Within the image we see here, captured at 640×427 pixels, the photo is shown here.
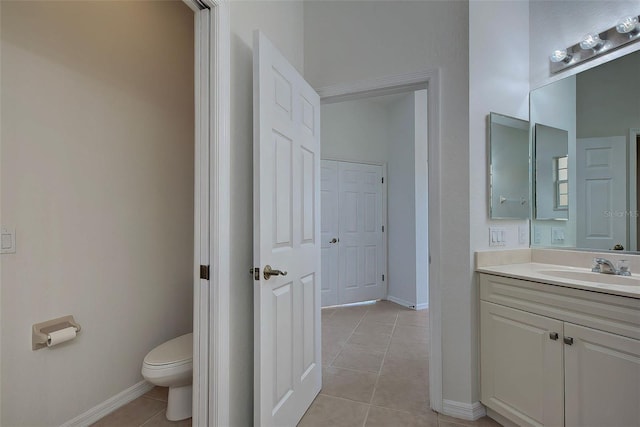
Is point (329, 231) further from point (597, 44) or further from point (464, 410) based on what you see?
point (597, 44)

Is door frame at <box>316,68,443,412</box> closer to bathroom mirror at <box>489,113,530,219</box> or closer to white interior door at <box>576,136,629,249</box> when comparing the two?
bathroom mirror at <box>489,113,530,219</box>

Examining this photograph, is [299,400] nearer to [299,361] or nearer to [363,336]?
[299,361]

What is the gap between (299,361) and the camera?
1.77m

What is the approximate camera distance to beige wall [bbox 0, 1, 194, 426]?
1.54 m

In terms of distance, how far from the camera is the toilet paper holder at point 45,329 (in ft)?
5.16

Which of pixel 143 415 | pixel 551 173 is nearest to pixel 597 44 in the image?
pixel 551 173

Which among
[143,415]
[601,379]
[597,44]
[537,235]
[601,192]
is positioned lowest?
[143,415]

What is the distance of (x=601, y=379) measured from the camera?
1.30 m

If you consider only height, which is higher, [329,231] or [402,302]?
[329,231]

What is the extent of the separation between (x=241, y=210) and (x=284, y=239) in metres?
0.27

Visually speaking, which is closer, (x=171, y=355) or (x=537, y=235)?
(x=171, y=355)

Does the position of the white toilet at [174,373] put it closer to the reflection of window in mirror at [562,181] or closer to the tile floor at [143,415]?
the tile floor at [143,415]

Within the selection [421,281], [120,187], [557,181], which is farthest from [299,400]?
[421,281]

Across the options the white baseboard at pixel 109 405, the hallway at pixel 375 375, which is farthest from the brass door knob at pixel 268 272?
the white baseboard at pixel 109 405
